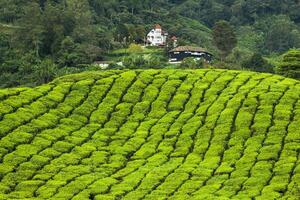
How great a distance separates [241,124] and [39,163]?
513 inches

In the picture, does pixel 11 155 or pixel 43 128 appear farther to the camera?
pixel 43 128

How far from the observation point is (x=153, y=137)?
133 ft

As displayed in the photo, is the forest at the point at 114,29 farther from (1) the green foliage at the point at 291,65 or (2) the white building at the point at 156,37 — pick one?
(1) the green foliage at the point at 291,65

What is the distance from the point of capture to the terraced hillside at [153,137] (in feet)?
111

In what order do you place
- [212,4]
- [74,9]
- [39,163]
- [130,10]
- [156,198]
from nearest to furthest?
[156,198] → [39,163] → [74,9] → [130,10] → [212,4]

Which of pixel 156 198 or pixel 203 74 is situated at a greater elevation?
pixel 203 74

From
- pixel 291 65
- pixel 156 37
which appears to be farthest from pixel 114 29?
pixel 291 65

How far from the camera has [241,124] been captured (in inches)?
1565

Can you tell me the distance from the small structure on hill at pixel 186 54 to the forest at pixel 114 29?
7.76 feet

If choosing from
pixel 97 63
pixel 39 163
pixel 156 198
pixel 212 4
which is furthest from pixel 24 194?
pixel 212 4

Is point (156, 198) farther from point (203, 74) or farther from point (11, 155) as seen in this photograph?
point (203, 74)

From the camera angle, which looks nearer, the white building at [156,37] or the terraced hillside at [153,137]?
the terraced hillside at [153,137]

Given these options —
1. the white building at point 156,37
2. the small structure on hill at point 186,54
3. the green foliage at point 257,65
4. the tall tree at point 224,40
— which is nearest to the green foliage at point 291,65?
the green foliage at point 257,65

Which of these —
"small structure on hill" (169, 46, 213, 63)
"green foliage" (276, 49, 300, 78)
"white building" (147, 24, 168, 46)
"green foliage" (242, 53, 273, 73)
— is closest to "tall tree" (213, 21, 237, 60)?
"small structure on hill" (169, 46, 213, 63)
